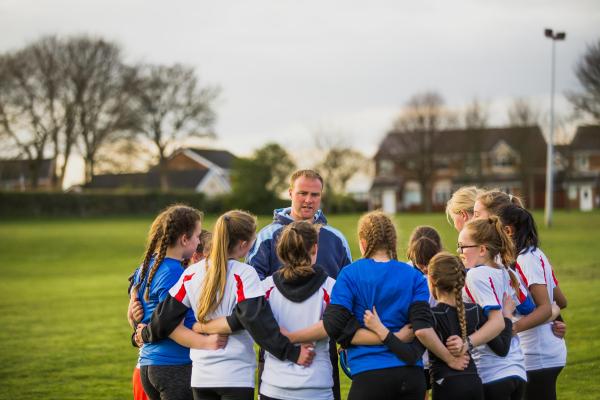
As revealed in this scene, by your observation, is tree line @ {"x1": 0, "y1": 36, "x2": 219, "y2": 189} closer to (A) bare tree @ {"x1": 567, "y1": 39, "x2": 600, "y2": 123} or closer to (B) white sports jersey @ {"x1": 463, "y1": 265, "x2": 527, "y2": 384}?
(A) bare tree @ {"x1": 567, "y1": 39, "x2": 600, "y2": 123}

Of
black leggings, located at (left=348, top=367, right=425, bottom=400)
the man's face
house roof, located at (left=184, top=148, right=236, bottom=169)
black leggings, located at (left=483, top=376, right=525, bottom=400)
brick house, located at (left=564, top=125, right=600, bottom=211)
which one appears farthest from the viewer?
house roof, located at (left=184, top=148, right=236, bottom=169)

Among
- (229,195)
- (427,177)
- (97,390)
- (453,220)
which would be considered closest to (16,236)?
(229,195)

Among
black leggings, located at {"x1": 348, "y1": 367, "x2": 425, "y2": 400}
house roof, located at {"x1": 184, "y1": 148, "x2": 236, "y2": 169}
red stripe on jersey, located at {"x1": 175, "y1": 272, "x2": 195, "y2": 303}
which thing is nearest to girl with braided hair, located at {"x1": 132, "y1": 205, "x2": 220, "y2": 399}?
red stripe on jersey, located at {"x1": 175, "y1": 272, "x2": 195, "y2": 303}

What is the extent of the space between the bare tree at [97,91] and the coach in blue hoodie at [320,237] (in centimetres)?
5697

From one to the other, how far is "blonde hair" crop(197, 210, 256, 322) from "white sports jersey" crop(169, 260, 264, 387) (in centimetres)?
5

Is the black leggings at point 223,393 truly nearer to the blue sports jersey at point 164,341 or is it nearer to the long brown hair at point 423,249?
the blue sports jersey at point 164,341

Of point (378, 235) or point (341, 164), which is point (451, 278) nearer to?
point (378, 235)

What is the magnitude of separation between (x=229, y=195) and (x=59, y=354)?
5600cm

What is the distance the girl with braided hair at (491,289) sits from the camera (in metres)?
4.89

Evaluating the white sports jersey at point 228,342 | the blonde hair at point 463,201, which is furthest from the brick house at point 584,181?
the white sports jersey at point 228,342

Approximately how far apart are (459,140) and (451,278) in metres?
86.0

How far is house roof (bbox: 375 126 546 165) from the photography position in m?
84.2

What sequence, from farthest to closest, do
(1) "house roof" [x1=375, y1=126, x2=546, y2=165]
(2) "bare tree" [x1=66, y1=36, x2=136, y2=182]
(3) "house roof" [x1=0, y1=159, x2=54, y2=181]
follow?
(1) "house roof" [x1=375, y1=126, x2=546, y2=165]
(2) "bare tree" [x1=66, y1=36, x2=136, y2=182]
(3) "house roof" [x1=0, y1=159, x2=54, y2=181]

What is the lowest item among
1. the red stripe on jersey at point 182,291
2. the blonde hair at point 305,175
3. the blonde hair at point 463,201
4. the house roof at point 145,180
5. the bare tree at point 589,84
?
the house roof at point 145,180
